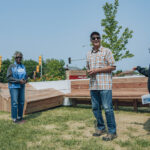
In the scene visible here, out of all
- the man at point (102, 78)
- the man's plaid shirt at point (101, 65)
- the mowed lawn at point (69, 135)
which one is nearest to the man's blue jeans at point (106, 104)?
the man at point (102, 78)

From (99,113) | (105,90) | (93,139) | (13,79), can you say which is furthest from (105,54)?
(13,79)

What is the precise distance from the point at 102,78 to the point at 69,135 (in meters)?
1.29

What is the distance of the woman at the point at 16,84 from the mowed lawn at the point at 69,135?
14.0 inches

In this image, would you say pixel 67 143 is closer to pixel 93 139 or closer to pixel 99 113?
pixel 93 139

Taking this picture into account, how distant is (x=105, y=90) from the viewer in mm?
3029

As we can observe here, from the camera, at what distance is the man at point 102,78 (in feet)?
9.96

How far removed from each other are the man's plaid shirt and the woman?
2094mm

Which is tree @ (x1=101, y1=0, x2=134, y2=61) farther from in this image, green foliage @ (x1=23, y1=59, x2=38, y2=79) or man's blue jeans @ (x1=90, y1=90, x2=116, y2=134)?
green foliage @ (x1=23, y1=59, x2=38, y2=79)

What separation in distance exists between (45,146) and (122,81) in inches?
149

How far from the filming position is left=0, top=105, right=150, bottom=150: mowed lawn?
2.81 meters

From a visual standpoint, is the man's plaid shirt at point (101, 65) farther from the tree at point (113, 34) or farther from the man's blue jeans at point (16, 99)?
the tree at point (113, 34)

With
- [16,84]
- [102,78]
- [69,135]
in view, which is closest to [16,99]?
[16,84]

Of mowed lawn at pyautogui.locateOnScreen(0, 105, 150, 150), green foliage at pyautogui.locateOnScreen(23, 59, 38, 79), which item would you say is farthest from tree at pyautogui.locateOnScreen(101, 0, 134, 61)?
green foliage at pyautogui.locateOnScreen(23, 59, 38, 79)

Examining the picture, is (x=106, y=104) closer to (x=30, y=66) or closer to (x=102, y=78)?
(x=102, y=78)
